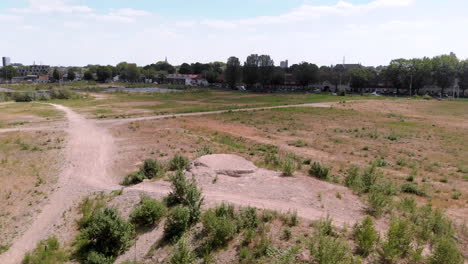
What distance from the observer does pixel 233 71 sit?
11744cm

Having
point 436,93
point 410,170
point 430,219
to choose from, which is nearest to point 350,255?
point 430,219

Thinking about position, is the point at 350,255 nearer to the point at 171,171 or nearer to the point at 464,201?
the point at 464,201

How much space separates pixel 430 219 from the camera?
469 inches

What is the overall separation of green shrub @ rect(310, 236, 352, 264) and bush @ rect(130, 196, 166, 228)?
247 inches

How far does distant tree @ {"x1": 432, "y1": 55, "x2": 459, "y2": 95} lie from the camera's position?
101 meters

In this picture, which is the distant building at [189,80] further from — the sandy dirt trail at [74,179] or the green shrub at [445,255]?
the green shrub at [445,255]

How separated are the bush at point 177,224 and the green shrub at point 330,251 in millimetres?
4658

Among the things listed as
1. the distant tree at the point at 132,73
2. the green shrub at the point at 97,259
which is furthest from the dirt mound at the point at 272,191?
the distant tree at the point at 132,73

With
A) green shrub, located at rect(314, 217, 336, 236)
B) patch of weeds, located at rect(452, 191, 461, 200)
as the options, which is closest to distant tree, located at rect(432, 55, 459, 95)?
patch of weeds, located at rect(452, 191, 461, 200)

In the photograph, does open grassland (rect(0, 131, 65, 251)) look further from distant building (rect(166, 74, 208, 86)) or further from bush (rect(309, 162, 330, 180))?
distant building (rect(166, 74, 208, 86))

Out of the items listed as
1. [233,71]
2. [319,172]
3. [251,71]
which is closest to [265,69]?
[251,71]

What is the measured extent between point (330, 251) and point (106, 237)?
792 centimetres

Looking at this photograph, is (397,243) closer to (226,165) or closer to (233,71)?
(226,165)

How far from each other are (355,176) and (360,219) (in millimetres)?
5031
